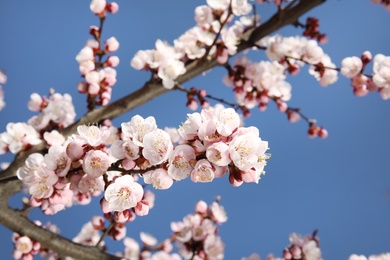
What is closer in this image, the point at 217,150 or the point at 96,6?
the point at 217,150

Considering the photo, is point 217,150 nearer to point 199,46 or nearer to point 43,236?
point 43,236

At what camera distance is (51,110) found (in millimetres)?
3498

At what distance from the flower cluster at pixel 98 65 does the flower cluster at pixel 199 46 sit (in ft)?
0.72

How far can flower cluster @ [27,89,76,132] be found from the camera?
3432 millimetres

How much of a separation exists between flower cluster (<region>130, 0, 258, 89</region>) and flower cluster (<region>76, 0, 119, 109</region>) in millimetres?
221

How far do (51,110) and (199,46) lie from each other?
1376 mm

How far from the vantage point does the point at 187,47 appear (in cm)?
376

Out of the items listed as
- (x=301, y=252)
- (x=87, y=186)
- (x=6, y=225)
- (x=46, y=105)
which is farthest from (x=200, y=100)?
(x=87, y=186)

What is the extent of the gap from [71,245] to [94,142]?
4.93 feet

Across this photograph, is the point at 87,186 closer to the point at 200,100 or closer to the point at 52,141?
the point at 52,141

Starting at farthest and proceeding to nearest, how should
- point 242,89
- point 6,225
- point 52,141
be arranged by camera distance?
point 242,89 < point 52,141 < point 6,225

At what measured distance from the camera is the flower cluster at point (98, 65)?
3.35m

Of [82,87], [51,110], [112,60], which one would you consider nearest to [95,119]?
[82,87]

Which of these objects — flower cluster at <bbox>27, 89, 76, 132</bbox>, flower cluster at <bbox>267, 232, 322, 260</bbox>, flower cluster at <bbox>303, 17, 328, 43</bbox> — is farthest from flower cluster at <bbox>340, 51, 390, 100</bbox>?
flower cluster at <bbox>27, 89, 76, 132</bbox>
